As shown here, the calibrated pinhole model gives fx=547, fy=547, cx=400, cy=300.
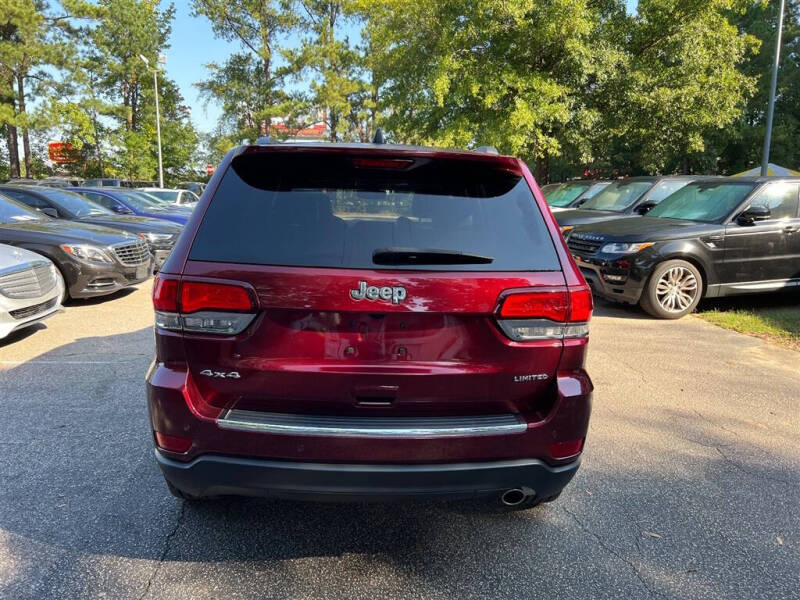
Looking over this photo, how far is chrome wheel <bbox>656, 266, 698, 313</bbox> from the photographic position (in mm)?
7180

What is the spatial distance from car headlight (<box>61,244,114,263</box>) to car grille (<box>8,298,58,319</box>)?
49.8 inches

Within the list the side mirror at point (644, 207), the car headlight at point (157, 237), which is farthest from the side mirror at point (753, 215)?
the car headlight at point (157, 237)

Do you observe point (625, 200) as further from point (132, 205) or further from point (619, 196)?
point (132, 205)

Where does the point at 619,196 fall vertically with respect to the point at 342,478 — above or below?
above

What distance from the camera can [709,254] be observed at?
23.6 feet

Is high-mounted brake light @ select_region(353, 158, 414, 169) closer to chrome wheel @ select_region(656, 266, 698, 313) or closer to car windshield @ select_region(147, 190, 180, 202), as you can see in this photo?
chrome wheel @ select_region(656, 266, 698, 313)

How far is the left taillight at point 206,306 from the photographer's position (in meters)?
2.06

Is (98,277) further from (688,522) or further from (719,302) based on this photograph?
(719,302)

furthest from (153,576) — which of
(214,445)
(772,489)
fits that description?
(772,489)

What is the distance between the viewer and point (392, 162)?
2.33 metres

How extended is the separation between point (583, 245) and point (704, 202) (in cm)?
187

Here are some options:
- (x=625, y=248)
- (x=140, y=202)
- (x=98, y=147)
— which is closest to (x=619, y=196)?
(x=625, y=248)

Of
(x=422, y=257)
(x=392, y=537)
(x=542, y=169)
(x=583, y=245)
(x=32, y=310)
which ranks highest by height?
(x=542, y=169)

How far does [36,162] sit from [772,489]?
178ft
